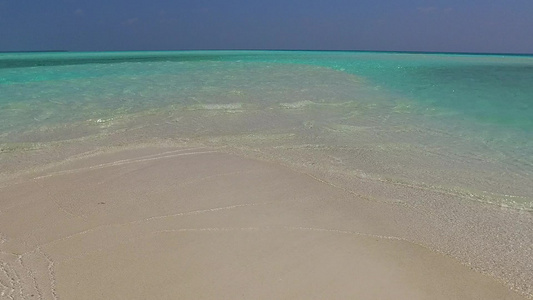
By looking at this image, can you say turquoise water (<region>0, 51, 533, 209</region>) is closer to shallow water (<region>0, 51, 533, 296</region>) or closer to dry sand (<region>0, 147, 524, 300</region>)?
shallow water (<region>0, 51, 533, 296</region>)

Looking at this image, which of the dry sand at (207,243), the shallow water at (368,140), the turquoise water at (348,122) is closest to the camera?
the dry sand at (207,243)

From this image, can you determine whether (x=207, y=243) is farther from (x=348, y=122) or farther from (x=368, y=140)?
(x=348, y=122)

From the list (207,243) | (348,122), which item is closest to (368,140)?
(348,122)

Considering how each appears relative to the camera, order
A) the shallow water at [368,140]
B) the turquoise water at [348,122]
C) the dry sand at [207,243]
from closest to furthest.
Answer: the dry sand at [207,243] → the shallow water at [368,140] → the turquoise water at [348,122]

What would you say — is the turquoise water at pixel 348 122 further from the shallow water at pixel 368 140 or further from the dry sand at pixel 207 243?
the dry sand at pixel 207 243

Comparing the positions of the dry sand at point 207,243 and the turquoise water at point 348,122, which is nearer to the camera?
the dry sand at point 207,243

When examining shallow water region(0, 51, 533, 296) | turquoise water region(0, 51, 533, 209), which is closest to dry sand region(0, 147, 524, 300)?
shallow water region(0, 51, 533, 296)

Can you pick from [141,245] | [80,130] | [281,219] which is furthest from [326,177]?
[80,130]

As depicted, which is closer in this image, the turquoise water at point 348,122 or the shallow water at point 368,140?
the shallow water at point 368,140

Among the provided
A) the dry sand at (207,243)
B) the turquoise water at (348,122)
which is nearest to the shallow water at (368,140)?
the turquoise water at (348,122)
